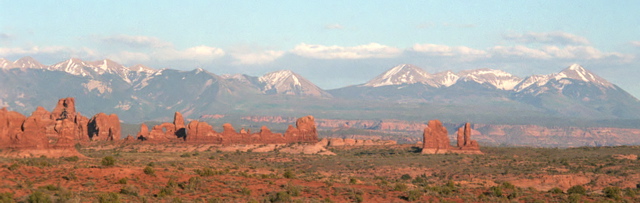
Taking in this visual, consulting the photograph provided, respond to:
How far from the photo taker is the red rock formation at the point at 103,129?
157 m

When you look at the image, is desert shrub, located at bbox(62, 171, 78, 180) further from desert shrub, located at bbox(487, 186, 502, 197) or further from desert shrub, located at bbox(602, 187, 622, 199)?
desert shrub, located at bbox(602, 187, 622, 199)

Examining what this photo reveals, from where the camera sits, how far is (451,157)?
133 m

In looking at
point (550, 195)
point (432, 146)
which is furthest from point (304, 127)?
point (550, 195)

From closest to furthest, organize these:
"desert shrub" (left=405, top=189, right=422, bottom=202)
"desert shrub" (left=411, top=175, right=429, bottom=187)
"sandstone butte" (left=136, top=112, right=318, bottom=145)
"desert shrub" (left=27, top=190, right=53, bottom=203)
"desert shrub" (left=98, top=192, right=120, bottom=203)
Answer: "desert shrub" (left=27, top=190, right=53, bottom=203) < "desert shrub" (left=98, top=192, right=120, bottom=203) < "desert shrub" (left=405, top=189, right=422, bottom=202) < "desert shrub" (left=411, top=175, right=429, bottom=187) < "sandstone butte" (left=136, top=112, right=318, bottom=145)

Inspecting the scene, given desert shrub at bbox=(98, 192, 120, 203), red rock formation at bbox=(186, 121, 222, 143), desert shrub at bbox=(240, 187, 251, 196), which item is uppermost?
red rock formation at bbox=(186, 121, 222, 143)

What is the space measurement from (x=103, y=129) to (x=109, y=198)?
9915 centimetres

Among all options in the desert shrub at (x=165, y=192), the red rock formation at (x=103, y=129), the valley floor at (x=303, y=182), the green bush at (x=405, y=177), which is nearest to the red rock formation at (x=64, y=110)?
the red rock formation at (x=103, y=129)

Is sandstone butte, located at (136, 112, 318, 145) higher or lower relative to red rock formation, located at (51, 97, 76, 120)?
lower

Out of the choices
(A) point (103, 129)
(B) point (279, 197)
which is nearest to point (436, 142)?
(A) point (103, 129)

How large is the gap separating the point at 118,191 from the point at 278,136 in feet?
298

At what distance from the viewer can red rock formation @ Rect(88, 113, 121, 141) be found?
157 metres

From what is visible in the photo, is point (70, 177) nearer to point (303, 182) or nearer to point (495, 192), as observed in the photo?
point (303, 182)

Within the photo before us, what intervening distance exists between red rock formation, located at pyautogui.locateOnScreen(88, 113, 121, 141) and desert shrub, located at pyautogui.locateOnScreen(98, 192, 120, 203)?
9554cm

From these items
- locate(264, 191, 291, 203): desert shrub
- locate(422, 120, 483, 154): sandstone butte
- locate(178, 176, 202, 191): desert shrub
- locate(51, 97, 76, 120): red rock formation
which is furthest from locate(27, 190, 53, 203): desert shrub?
locate(51, 97, 76, 120): red rock formation
